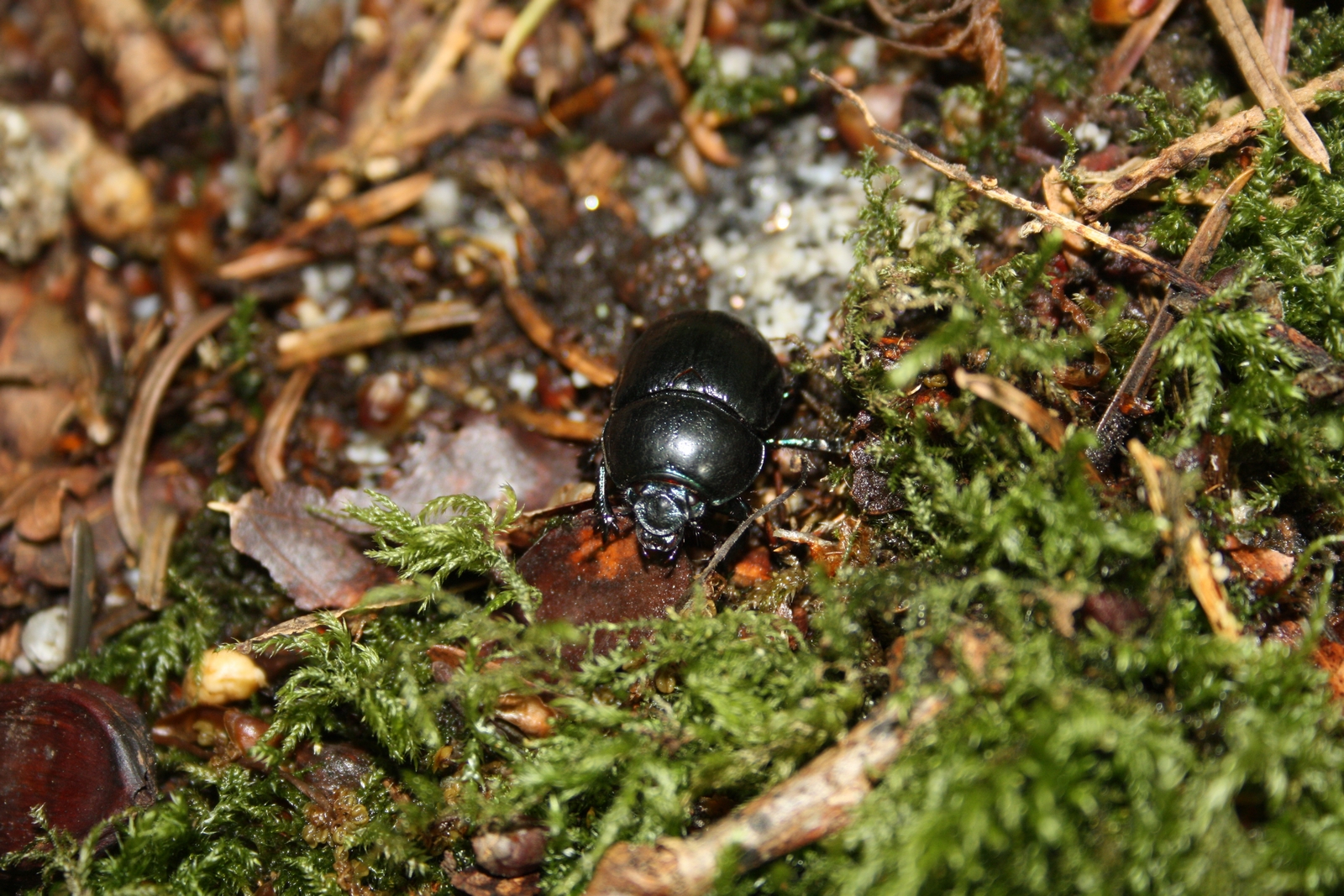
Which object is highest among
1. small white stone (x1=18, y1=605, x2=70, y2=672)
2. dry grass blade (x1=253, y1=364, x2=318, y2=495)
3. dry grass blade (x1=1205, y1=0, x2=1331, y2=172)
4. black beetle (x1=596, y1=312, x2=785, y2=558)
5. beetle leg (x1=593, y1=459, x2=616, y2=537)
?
dry grass blade (x1=1205, y1=0, x2=1331, y2=172)

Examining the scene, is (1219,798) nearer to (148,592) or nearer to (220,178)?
(148,592)

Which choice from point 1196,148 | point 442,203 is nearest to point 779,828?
point 1196,148

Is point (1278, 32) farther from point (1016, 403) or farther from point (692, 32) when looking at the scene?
point (692, 32)

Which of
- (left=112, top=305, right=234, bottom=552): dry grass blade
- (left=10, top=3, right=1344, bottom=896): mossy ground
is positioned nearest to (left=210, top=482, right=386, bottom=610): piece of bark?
(left=10, top=3, right=1344, bottom=896): mossy ground

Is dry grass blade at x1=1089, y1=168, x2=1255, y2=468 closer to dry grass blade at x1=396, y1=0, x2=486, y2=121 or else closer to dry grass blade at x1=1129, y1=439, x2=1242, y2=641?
dry grass blade at x1=1129, y1=439, x2=1242, y2=641

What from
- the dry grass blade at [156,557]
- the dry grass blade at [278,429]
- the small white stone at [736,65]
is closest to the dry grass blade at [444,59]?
the small white stone at [736,65]

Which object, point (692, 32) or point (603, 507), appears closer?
point (603, 507)
